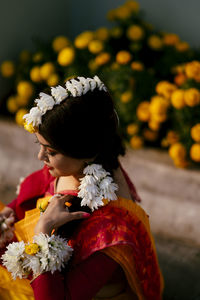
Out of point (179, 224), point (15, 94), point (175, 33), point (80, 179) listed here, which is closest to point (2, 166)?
point (15, 94)

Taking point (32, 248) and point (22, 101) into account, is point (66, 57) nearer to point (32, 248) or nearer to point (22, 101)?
point (22, 101)

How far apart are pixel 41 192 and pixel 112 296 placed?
0.57m

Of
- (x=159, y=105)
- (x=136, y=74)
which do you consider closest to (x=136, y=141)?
(x=159, y=105)

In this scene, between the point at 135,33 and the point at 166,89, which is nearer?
the point at 166,89

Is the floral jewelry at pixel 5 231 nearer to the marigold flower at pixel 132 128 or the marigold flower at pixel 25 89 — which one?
the marigold flower at pixel 132 128

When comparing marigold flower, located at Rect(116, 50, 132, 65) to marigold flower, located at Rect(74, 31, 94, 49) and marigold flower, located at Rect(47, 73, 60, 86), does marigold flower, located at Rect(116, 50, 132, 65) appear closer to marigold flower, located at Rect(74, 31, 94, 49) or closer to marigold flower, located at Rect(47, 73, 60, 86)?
marigold flower, located at Rect(74, 31, 94, 49)

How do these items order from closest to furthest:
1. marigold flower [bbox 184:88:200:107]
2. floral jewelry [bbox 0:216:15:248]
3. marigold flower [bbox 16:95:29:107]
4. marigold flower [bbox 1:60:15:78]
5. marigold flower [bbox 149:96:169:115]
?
floral jewelry [bbox 0:216:15:248] → marigold flower [bbox 184:88:200:107] → marigold flower [bbox 149:96:169:115] → marigold flower [bbox 16:95:29:107] → marigold flower [bbox 1:60:15:78]

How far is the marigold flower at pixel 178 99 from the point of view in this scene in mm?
2695

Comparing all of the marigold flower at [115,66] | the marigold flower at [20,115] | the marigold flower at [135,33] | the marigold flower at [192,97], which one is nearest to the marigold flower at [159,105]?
the marigold flower at [192,97]

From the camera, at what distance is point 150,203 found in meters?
3.04

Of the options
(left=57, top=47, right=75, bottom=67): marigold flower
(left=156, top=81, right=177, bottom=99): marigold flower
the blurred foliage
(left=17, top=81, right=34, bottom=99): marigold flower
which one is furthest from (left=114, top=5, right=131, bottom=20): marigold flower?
(left=17, top=81, right=34, bottom=99): marigold flower

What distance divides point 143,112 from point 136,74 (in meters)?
0.32

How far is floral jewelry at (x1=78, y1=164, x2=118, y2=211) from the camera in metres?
1.56

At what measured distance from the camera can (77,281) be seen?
1534mm
